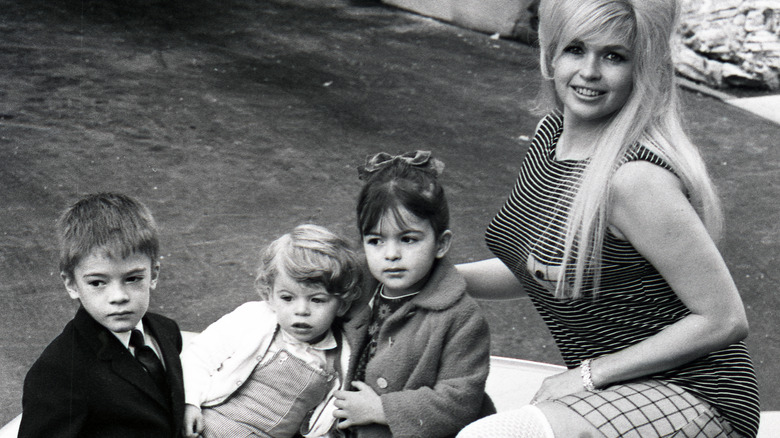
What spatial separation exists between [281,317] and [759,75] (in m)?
5.68

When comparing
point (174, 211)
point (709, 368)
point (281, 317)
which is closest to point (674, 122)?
point (709, 368)

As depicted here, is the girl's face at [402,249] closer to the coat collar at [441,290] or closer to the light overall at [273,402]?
the coat collar at [441,290]

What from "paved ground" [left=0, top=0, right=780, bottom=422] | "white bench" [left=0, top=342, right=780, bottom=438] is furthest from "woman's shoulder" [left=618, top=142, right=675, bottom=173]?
"paved ground" [left=0, top=0, right=780, bottom=422]

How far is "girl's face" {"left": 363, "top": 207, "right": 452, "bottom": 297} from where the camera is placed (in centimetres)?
217

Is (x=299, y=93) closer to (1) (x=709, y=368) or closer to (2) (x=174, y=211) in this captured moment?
(2) (x=174, y=211)

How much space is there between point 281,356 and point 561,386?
0.65 metres

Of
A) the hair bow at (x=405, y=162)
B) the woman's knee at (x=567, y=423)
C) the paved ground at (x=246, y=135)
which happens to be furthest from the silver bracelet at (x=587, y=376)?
the paved ground at (x=246, y=135)

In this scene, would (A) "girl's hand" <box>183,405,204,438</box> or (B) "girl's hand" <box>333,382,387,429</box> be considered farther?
(A) "girl's hand" <box>183,405,204,438</box>

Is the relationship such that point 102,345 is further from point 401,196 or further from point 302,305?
point 401,196

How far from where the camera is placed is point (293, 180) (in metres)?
5.37

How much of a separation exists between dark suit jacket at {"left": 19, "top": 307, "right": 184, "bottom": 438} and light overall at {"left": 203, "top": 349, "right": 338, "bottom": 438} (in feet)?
0.47

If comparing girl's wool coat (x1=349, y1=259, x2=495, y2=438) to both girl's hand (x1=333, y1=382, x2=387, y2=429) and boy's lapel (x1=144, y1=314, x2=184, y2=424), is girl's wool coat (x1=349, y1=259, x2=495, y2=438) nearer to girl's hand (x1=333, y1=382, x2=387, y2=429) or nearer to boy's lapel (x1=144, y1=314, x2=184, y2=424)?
girl's hand (x1=333, y1=382, x2=387, y2=429)

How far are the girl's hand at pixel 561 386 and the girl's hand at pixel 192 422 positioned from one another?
76cm

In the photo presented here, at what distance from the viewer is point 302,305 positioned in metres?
2.25
